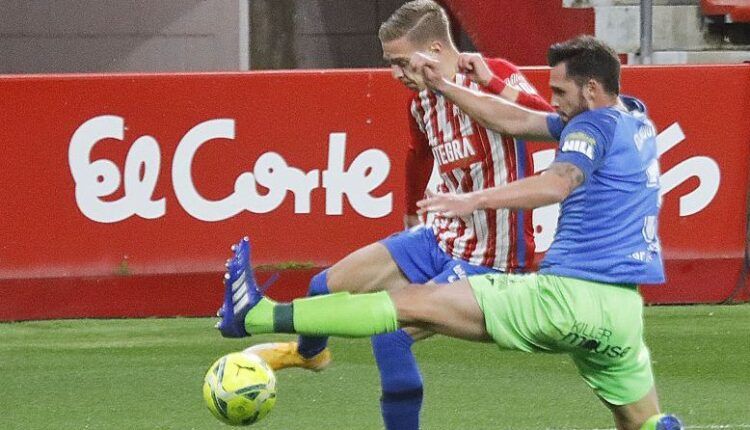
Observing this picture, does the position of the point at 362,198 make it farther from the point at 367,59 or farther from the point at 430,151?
the point at 367,59

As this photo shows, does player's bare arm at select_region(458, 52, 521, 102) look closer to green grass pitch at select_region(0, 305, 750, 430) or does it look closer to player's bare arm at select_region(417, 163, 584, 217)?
player's bare arm at select_region(417, 163, 584, 217)

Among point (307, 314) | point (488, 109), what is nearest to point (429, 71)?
point (488, 109)

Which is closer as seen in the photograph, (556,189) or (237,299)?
(556,189)

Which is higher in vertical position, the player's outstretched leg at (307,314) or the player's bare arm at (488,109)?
the player's bare arm at (488,109)

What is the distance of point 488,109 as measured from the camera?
6523 mm

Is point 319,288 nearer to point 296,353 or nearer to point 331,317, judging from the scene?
point 296,353

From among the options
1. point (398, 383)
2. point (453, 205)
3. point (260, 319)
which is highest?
point (453, 205)

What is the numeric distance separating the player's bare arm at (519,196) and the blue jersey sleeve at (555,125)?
0.72 metres

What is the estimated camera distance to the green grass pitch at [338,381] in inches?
318

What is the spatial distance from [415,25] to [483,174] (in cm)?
71

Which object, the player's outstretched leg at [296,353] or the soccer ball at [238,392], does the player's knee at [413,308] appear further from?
the player's outstretched leg at [296,353]

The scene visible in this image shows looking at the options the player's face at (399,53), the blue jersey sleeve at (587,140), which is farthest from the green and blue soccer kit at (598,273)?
the player's face at (399,53)

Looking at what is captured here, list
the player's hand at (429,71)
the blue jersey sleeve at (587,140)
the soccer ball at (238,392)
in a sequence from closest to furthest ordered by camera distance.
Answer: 1. the blue jersey sleeve at (587,140)
2. the player's hand at (429,71)
3. the soccer ball at (238,392)

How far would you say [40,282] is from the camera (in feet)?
36.9
